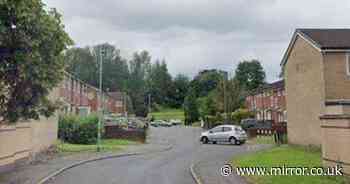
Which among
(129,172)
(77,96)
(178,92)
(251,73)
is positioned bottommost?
(129,172)

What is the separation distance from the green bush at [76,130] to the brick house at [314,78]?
50.4 feet

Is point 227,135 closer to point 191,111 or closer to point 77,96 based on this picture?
point 77,96

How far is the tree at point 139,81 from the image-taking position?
396 feet

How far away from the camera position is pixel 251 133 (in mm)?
46531

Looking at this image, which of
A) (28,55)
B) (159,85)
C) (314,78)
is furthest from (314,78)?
(159,85)

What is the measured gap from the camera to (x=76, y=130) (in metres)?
36.7

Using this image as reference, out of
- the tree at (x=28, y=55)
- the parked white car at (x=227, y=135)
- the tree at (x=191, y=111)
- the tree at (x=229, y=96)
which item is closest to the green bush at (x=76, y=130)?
the parked white car at (x=227, y=135)

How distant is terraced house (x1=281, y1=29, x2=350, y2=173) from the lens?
2945 cm

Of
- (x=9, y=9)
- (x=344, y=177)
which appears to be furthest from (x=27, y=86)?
(x=344, y=177)

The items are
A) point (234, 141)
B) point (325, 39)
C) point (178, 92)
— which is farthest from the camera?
point (178, 92)

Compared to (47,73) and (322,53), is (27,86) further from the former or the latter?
(322,53)

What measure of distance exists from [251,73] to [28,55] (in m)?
108

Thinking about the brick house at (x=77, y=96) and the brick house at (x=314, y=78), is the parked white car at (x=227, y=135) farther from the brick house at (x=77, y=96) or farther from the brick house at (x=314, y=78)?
the brick house at (x=77, y=96)

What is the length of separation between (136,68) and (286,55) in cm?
9864
